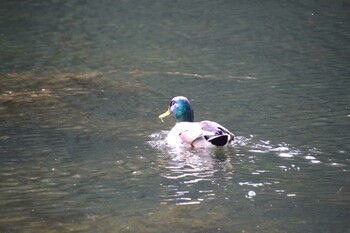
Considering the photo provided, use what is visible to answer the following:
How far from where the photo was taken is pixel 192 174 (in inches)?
368

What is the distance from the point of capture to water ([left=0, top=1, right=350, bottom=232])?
26.9 ft

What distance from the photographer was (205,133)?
34.2ft

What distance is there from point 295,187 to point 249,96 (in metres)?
4.53

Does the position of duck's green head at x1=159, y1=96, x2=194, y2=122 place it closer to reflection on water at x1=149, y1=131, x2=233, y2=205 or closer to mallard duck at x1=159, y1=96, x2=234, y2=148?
mallard duck at x1=159, y1=96, x2=234, y2=148

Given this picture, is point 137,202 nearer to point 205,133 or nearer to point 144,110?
point 205,133

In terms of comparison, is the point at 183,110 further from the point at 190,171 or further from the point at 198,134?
the point at 190,171

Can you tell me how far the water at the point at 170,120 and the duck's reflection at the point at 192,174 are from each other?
2cm

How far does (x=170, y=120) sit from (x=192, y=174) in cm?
325

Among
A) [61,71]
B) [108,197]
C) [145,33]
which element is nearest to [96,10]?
[145,33]

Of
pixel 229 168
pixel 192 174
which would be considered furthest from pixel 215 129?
pixel 192 174

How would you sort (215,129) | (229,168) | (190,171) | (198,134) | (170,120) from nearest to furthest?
(190,171), (229,168), (215,129), (198,134), (170,120)

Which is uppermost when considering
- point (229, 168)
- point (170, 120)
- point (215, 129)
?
point (215, 129)

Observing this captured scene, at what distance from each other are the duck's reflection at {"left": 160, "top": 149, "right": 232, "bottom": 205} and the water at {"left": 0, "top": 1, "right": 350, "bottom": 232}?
0.02 metres

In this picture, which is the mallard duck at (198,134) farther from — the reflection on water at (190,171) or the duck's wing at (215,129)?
the reflection on water at (190,171)
